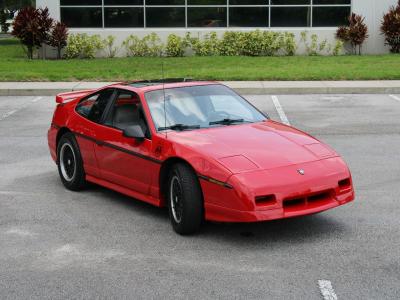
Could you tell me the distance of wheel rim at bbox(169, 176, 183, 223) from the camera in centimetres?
673

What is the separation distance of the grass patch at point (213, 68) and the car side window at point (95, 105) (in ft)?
36.2

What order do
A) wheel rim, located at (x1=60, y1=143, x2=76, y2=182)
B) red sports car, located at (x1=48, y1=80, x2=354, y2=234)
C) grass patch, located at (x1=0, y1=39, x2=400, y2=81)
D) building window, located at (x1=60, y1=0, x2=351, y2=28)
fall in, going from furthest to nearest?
building window, located at (x1=60, y1=0, x2=351, y2=28), grass patch, located at (x1=0, y1=39, x2=400, y2=81), wheel rim, located at (x1=60, y1=143, x2=76, y2=182), red sports car, located at (x1=48, y1=80, x2=354, y2=234)

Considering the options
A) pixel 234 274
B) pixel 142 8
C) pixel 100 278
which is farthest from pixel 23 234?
pixel 142 8

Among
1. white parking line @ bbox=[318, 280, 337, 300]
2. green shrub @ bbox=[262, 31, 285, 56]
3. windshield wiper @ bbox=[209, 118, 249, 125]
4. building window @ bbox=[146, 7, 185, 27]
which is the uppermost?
building window @ bbox=[146, 7, 185, 27]

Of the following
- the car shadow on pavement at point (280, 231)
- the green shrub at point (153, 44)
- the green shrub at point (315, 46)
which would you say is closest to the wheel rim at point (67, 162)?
the car shadow on pavement at point (280, 231)

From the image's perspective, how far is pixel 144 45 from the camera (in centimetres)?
2769

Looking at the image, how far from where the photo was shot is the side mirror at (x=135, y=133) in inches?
289

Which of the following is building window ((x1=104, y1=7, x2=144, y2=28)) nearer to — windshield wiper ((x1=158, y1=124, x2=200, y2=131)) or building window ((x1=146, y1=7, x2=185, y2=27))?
building window ((x1=146, y1=7, x2=185, y2=27))

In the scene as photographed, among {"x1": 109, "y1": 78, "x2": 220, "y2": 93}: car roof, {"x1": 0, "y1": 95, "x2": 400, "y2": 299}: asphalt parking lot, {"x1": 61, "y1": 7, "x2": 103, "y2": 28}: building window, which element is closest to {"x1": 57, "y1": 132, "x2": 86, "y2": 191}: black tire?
{"x1": 0, "y1": 95, "x2": 400, "y2": 299}: asphalt parking lot

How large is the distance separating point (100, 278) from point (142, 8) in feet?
75.6

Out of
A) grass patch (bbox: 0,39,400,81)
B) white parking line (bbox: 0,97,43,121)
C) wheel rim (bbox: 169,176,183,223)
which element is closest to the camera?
wheel rim (bbox: 169,176,183,223)

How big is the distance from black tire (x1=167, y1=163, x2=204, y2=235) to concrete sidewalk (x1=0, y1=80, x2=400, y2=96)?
11632 millimetres

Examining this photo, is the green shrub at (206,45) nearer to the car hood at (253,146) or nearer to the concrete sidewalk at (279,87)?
the concrete sidewalk at (279,87)

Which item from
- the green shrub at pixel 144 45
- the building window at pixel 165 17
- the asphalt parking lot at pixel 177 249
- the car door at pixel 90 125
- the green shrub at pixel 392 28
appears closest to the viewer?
the asphalt parking lot at pixel 177 249
